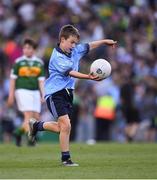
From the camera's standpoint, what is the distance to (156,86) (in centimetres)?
2411

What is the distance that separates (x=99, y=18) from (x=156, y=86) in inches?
168

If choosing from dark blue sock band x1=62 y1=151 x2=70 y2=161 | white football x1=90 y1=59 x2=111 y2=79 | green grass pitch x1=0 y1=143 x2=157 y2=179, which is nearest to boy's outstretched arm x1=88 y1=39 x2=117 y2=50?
white football x1=90 y1=59 x2=111 y2=79

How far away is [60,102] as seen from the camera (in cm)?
1324

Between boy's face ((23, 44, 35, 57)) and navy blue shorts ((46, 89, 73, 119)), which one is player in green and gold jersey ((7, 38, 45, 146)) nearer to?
boy's face ((23, 44, 35, 57))

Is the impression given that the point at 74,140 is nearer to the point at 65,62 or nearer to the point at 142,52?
the point at 142,52

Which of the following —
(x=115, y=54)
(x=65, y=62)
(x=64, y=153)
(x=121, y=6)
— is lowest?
(x=64, y=153)

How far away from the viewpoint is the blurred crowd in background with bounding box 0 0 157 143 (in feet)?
78.4

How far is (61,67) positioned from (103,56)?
1290 centimetres

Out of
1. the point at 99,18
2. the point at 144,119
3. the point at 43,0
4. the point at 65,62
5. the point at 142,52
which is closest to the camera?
the point at 65,62

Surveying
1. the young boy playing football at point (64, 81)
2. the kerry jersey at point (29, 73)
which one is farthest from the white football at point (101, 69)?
the kerry jersey at point (29, 73)

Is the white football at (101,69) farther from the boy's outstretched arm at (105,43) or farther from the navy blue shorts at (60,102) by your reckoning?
the navy blue shorts at (60,102)

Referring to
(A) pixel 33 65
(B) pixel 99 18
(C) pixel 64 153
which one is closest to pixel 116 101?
(B) pixel 99 18

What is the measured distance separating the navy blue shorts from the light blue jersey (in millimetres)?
70

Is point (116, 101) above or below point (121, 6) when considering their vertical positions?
below
